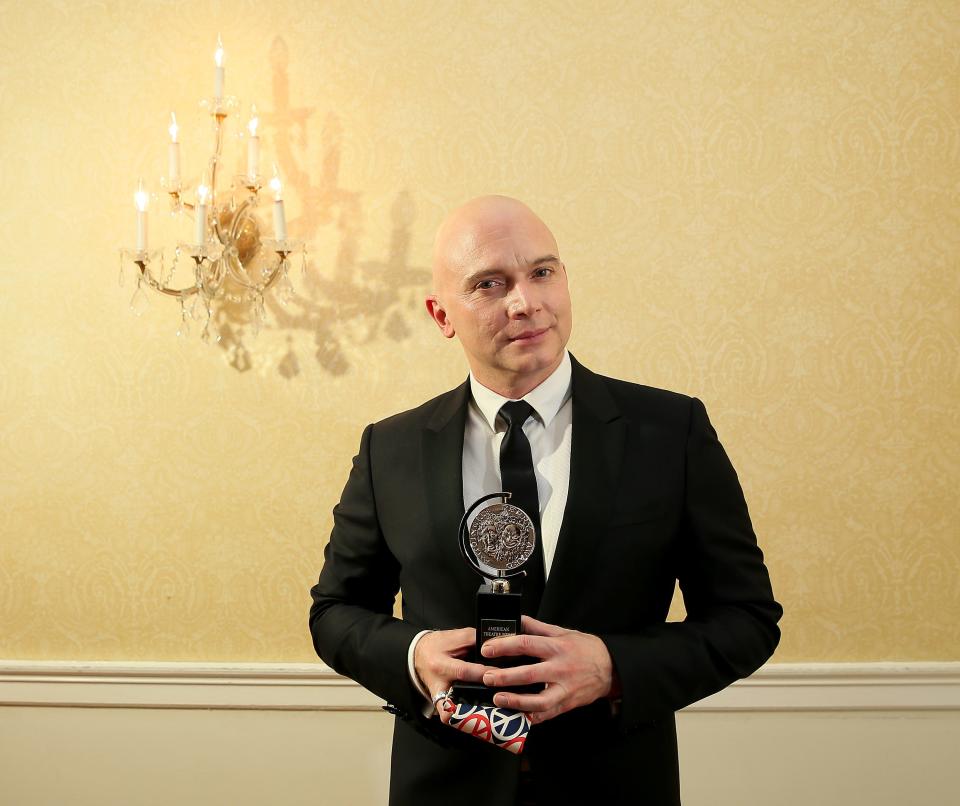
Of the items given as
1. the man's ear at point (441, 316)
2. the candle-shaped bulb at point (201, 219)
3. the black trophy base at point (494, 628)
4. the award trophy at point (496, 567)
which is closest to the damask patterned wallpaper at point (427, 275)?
the candle-shaped bulb at point (201, 219)

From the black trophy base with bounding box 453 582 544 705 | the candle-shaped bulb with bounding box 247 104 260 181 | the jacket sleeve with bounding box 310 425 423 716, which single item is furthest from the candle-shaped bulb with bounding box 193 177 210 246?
the black trophy base with bounding box 453 582 544 705

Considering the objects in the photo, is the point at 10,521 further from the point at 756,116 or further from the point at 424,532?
the point at 756,116

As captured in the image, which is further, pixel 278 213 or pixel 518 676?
pixel 278 213

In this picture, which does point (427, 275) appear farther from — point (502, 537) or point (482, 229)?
point (502, 537)

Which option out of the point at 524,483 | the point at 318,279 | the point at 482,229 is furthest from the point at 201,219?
the point at 524,483

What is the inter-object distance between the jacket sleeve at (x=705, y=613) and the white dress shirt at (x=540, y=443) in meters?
0.21

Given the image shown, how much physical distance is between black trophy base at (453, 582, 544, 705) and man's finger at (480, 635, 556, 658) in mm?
15

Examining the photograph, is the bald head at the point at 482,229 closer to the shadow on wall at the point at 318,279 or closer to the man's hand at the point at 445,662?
the man's hand at the point at 445,662

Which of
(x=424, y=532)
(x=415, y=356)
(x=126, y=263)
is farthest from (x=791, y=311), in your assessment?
(x=126, y=263)

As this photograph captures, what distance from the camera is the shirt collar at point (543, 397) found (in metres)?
1.54

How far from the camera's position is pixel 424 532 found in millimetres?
1502

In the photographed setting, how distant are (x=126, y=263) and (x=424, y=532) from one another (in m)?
1.79

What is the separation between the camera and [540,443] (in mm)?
1536

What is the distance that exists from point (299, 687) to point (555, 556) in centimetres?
163
